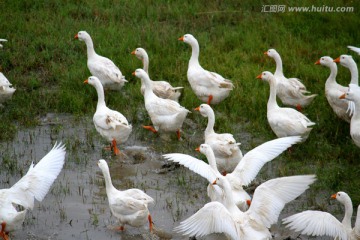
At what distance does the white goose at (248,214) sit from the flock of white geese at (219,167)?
0.04 feet

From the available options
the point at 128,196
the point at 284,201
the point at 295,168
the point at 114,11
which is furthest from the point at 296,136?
the point at 114,11

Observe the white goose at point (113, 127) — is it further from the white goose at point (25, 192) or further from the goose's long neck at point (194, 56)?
the goose's long neck at point (194, 56)

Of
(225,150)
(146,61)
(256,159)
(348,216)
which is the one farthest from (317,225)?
(146,61)

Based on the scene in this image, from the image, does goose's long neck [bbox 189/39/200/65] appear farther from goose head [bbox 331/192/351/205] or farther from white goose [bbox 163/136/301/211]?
goose head [bbox 331/192/351/205]

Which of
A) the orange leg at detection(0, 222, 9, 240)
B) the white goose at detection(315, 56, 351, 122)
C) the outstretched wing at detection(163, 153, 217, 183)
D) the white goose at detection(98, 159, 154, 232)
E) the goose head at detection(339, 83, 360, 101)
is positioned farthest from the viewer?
the white goose at detection(315, 56, 351, 122)

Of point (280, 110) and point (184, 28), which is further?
point (184, 28)

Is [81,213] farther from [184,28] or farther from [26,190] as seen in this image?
[184,28]

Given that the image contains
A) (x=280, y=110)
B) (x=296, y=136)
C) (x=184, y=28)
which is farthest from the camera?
(x=184, y=28)

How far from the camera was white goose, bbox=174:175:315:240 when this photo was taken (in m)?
7.79

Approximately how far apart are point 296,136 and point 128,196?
8.91ft

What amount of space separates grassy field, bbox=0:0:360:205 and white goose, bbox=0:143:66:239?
2907mm

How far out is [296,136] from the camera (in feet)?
32.6

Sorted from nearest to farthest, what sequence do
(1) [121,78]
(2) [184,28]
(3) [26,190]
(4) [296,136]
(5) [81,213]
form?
(3) [26,190] < (5) [81,213] < (4) [296,136] < (1) [121,78] < (2) [184,28]

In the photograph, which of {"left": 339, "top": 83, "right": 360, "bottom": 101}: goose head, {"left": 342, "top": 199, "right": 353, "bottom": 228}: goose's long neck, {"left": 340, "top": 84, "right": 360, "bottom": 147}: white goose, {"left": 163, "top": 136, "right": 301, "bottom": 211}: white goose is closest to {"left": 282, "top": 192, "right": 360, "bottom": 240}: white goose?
{"left": 342, "top": 199, "right": 353, "bottom": 228}: goose's long neck
